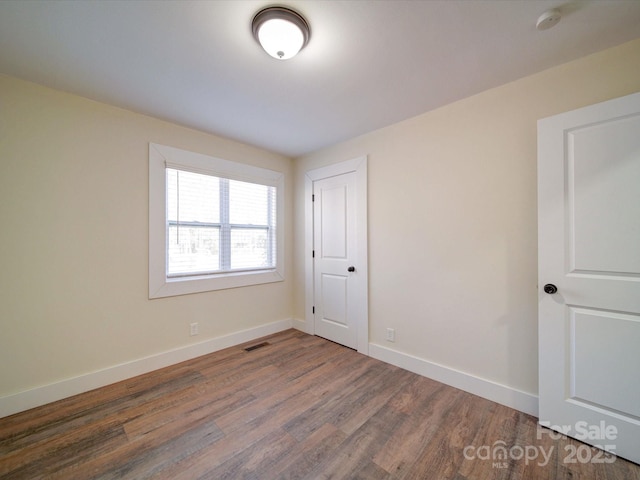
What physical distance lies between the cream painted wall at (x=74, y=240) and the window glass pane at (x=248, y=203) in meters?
0.77

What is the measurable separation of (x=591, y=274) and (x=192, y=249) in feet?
11.1

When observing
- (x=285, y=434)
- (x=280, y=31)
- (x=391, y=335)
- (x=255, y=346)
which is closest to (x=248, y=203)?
(x=255, y=346)

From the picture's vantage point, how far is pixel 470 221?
2176mm

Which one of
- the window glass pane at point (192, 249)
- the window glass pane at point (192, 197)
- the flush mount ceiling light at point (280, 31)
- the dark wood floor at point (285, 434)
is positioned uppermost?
the flush mount ceiling light at point (280, 31)

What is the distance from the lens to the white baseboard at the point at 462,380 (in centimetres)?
189

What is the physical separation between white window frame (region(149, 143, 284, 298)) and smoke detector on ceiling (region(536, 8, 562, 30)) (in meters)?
2.82

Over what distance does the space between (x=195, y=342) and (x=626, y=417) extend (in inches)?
135

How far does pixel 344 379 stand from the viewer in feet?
7.72

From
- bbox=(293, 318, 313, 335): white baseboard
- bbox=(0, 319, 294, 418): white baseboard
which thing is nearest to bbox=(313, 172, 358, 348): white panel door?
bbox=(293, 318, 313, 335): white baseboard

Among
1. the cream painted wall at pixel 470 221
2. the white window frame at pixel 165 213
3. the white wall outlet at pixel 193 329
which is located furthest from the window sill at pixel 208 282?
the cream painted wall at pixel 470 221

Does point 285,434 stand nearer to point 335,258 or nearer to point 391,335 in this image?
point 391,335

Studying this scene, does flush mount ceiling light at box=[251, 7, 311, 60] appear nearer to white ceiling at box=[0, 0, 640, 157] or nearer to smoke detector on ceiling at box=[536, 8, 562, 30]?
white ceiling at box=[0, 0, 640, 157]

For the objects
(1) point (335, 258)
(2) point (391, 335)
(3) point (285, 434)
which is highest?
(1) point (335, 258)

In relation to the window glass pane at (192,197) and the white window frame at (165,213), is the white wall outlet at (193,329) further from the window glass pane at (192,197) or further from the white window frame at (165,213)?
the window glass pane at (192,197)
